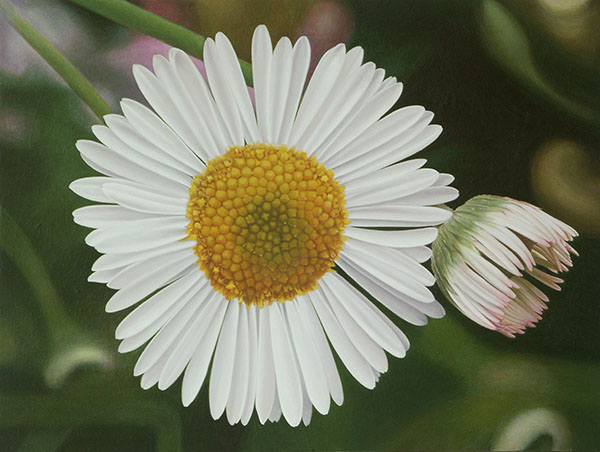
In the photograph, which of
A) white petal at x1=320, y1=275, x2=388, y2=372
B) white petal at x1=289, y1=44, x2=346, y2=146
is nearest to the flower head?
white petal at x1=320, y1=275, x2=388, y2=372

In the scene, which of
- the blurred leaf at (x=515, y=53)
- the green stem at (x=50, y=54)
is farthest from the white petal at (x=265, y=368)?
the blurred leaf at (x=515, y=53)

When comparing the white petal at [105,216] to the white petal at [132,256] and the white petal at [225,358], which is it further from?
the white petal at [225,358]

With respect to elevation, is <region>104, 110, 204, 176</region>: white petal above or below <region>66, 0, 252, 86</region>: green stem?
below

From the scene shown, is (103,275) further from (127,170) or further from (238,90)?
(238,90)

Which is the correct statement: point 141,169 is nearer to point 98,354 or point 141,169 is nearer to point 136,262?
point 136,262

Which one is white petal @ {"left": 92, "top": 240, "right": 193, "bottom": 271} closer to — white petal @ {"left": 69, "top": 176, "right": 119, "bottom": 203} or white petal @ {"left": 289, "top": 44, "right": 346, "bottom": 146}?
white petal @ {"left": 69, "top": 176, "right": 119, "bottom": 203}

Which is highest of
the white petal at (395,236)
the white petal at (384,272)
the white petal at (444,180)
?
the white petal at (444,180)

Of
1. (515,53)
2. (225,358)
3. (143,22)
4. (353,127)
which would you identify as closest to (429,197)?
(353,127)
